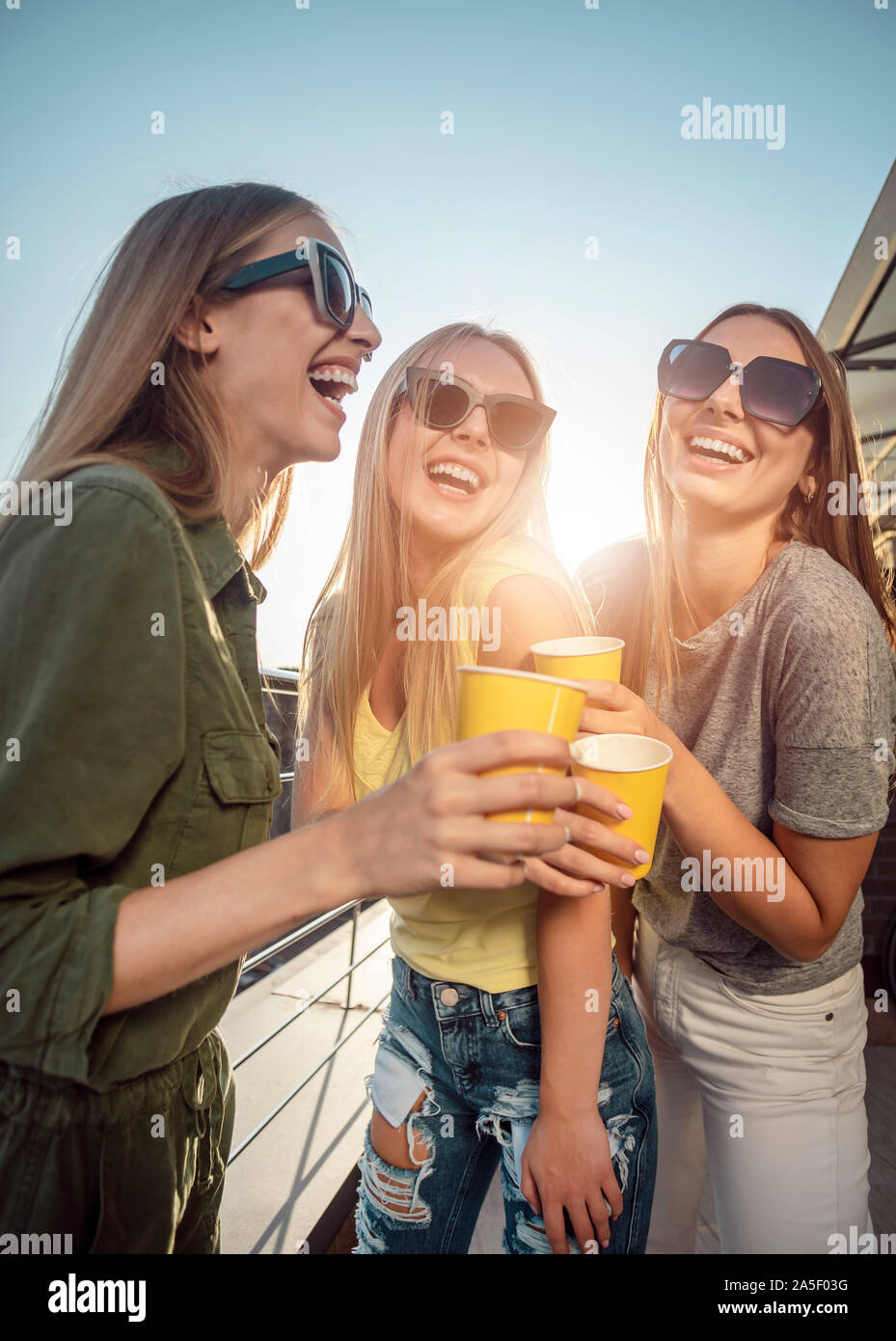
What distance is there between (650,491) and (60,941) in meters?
1.75

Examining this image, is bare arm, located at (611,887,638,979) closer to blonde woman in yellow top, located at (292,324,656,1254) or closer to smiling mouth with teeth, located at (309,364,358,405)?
blonde woman in yellow top, located at (292,324,656,1254)

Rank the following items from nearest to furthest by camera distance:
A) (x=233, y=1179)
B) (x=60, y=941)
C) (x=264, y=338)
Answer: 1. (x=60, y=941)
2. (x=264, y=338)
3. (x=233, y=1179)

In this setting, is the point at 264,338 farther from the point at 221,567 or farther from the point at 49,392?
the point at 221,567

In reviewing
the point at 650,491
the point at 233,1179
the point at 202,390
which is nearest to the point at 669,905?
the point at 650,491

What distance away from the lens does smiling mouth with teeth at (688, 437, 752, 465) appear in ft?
5.58

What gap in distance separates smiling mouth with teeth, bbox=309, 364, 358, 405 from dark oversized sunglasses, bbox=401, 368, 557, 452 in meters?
0.16

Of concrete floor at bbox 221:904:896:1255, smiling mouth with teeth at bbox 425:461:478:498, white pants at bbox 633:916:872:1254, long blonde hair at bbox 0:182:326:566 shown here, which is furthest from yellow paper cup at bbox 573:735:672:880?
concrete floor at bbox 221:904:896:1255

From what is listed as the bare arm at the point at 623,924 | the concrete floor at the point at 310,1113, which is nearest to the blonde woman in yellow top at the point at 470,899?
the bare arm at the point at 623,924

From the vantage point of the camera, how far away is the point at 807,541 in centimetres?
176

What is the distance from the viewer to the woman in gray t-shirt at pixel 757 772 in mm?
1378

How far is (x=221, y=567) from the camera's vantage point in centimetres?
97

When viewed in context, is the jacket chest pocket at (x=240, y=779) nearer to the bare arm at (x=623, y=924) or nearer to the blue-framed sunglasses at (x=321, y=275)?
the blue-framed sunglasses at (x=321, y=275)

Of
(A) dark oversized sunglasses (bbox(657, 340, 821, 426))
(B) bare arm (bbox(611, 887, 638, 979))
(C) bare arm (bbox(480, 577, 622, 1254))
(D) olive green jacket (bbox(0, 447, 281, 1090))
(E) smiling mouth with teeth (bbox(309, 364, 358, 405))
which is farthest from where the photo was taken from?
(B) bare arm (bbox(611, 887, 638, 979))

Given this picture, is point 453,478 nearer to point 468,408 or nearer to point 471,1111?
point 468,408
